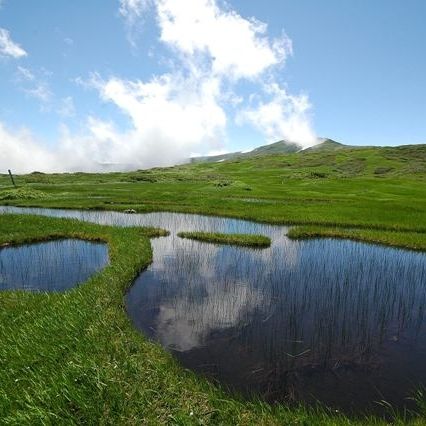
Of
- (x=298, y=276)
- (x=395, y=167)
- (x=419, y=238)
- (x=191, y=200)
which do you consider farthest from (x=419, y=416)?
(x=395, y=167)

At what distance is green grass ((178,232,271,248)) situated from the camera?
32.5 m

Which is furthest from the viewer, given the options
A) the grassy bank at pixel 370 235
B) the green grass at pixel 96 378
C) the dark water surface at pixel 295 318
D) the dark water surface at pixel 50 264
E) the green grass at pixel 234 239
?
the green grass at pixel 234 239

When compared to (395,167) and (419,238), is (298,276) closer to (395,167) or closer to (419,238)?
(419,238)

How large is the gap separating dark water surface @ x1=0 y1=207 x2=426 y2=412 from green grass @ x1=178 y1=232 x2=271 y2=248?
2208 millimetres

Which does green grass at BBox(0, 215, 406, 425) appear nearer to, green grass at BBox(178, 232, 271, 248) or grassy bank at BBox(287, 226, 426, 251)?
green grass at BBox(178, 232, 271, 248)

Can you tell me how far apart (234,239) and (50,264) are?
1477 cm

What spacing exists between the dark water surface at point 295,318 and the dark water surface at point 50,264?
14.2 ft

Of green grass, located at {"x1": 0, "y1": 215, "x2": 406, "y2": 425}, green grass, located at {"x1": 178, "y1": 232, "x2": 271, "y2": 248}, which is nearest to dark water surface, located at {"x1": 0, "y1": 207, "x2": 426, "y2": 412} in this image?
green grass, located at {"x1": 0, "y1": 215, "x2": 406, "y2": 425}

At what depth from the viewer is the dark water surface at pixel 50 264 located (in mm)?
23031

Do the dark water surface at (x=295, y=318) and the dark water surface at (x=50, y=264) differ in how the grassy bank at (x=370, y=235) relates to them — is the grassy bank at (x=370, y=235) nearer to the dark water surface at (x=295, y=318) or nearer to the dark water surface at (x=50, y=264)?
the dark water surface at (x=295, y=318)

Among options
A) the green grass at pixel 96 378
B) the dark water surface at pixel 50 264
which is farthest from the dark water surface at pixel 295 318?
the dark water surface at pixel 50 264

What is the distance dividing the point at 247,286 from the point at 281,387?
9.69 metres

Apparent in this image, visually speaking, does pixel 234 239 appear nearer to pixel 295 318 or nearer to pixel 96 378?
pixel 295 318

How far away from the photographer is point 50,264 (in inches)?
1057
